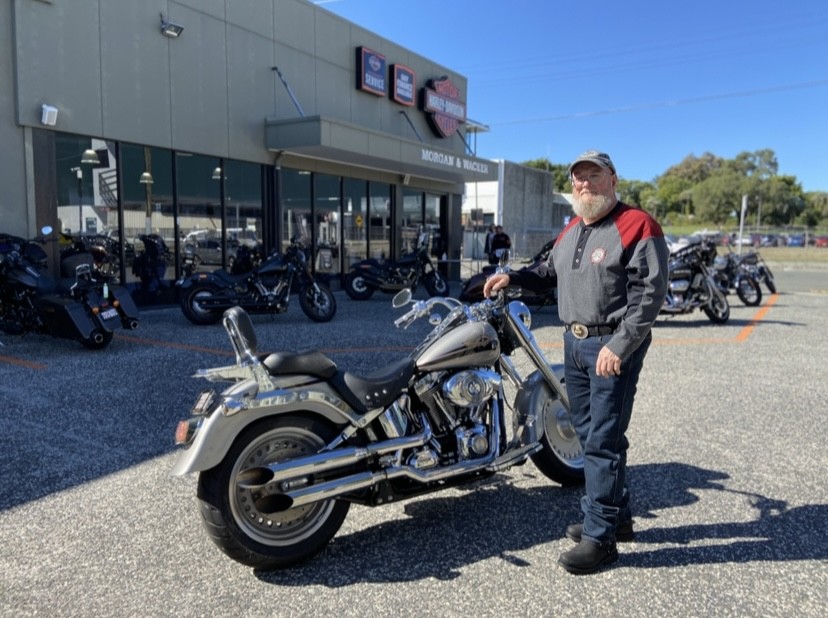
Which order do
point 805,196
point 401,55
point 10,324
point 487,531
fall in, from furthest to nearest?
point 805,196, point 401,55, point 10,324, point 487,531

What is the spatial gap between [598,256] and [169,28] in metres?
11.1

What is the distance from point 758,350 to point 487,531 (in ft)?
21.9

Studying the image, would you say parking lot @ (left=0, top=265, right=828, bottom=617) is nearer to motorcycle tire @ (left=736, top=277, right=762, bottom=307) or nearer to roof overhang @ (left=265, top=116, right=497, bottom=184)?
motorcycle tire @ (left=736, top=277, right=762, bottom=307)

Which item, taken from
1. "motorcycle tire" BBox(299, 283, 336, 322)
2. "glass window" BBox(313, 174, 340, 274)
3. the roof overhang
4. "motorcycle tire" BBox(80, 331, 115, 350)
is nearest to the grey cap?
"motorcycle tire" BBox(80, 331, 115, 350)

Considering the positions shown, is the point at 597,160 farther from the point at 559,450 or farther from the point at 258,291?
the point at 258,291

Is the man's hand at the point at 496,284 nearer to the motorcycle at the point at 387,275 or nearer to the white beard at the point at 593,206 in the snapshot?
the white beard at the point at 593,206

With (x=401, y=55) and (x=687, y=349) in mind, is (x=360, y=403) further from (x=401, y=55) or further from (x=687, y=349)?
(x=401, y=55)

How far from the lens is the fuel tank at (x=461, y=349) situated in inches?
128

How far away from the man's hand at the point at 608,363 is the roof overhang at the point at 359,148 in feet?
36.5

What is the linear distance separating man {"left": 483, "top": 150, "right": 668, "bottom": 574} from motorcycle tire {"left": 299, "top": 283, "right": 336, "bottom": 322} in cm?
759

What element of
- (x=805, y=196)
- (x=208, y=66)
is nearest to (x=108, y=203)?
(x=208, y=66)

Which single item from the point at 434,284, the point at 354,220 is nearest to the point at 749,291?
the point at 434,284

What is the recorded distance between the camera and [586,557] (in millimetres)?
2895

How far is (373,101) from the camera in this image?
1728 centimetres
